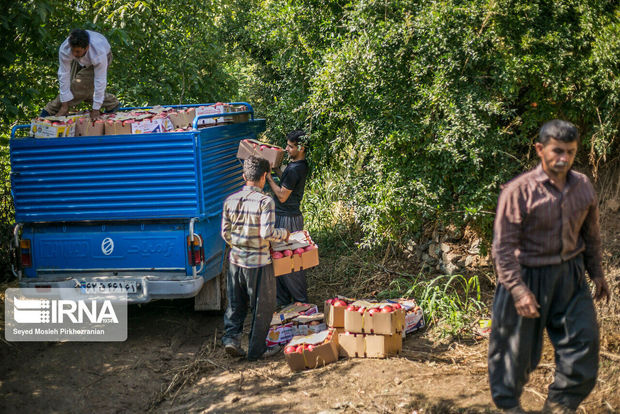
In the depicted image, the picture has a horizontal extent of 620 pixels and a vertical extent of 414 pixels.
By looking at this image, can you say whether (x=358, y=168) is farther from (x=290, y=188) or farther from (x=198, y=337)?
(x=198, y=337)

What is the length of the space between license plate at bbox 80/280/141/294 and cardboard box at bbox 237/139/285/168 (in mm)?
1817

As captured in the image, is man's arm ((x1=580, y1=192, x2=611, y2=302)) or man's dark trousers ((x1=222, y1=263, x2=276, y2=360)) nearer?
man's arm ((x1=580, y1=192, x2=611, y2=302))

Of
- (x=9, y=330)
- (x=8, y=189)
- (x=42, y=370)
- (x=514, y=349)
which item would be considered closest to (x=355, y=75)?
(x=514, y=349)

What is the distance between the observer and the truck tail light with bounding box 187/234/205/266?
6.15m

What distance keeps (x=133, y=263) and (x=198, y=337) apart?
113 cm

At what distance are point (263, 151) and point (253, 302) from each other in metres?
1.81

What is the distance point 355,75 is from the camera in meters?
6.46

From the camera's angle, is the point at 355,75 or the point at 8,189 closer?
the point at 355,75

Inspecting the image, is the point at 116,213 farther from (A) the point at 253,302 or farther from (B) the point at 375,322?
(B) the point at 375,322

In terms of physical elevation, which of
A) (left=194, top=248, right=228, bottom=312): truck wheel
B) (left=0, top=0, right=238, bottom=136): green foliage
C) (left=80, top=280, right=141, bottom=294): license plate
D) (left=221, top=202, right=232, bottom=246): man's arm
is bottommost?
(left=194, top=248, right=228, bottom=312): truck wheel

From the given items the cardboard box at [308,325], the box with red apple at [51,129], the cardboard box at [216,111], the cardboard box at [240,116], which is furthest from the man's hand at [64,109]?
the cardboard box at [308,325]

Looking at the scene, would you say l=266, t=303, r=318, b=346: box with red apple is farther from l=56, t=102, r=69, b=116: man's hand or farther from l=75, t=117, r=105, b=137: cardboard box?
l=56, t=102, r=69, b=116: man's hand

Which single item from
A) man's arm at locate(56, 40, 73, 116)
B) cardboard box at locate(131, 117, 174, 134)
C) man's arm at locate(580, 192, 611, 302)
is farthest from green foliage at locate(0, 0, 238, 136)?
man's arm at locate(580, 192, 611, 302)

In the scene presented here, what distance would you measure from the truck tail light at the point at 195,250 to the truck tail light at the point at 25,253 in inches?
69.2
